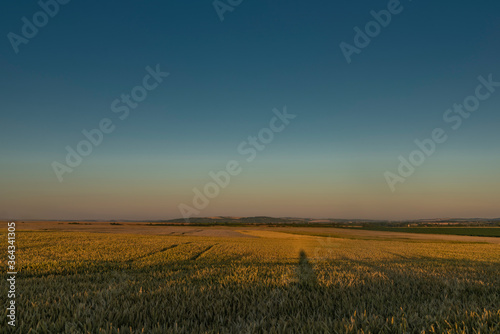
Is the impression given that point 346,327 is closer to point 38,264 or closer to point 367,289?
point 367,289

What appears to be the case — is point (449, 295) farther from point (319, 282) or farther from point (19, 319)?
point (19, 319)

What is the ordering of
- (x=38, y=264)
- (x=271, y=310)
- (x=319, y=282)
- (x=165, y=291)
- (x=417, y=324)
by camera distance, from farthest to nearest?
(x=38, y=264)
(x=319, y=282)
(x=165, y=291)
(x=271, y=310)
(x=417, y=324)

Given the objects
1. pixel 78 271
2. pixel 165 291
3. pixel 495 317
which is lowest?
pixel 78 271

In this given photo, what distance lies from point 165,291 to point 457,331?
6.20m

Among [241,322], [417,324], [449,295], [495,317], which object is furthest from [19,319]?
[449,295]

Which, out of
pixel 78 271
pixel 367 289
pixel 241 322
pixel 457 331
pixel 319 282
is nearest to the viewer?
pixel 457 331

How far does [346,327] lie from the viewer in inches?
147

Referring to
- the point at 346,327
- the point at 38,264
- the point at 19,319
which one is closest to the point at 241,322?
the point at 346,327

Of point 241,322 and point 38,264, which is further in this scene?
point 38,264

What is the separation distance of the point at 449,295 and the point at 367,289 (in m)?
2.14

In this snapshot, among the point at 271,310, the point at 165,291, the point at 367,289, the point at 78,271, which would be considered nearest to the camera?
the point at 271,310

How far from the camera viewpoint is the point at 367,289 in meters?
7.61

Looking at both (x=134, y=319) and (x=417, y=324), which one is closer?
(x=417, y=324)

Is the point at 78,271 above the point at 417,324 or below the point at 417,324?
below
